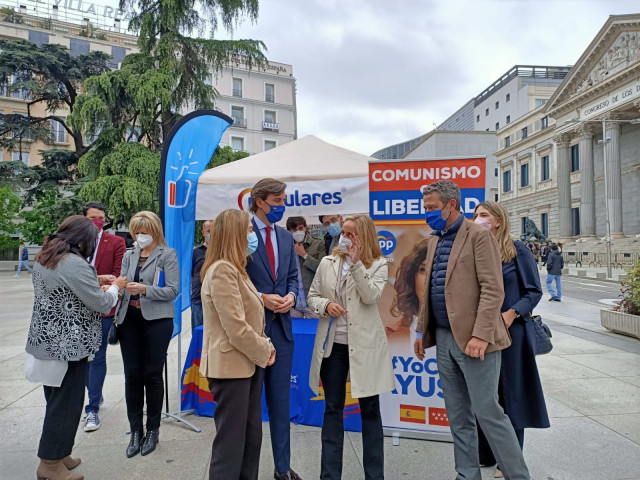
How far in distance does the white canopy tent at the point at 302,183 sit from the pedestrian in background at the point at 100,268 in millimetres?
998

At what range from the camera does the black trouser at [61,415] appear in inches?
113

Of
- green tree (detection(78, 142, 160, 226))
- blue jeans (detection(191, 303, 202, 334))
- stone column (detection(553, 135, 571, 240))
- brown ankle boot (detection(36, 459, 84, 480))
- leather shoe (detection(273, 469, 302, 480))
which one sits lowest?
leather shoe (detection(273, 469, 302, 480))

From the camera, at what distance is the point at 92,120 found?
55.6ft

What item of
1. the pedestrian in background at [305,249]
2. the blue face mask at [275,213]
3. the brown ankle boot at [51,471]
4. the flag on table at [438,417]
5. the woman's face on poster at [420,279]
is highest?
the blue face mask at [275,213]

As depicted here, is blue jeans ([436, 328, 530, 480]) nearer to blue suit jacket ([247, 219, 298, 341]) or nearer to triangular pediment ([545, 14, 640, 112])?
blue suit jacket ([247, 219, 298, 341])

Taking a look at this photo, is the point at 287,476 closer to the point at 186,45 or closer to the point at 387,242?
the point at 387,242

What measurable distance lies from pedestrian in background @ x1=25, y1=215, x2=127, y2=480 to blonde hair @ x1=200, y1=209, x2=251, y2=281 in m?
0.88

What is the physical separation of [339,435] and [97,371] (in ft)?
8.01

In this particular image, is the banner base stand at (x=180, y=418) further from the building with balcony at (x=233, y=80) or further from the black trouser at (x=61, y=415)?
the building with balcony at (x=233, y=80)

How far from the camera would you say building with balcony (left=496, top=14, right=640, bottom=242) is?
3462cm

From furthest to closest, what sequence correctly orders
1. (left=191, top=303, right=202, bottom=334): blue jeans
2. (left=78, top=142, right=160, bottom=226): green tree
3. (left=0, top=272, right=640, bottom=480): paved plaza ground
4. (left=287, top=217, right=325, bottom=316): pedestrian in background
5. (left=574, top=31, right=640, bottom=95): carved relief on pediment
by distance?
(left=574, top=31, right=640, bottom=95): carved relief on pediment
(left=78, top=142, right=160, bottom=226): green tree
(left=191, top=303, right=202, bottom=334): blue jeans
(left=287, top=217, right=325, bottom=316): pedestrian in background
(left=0, top=272, right=640, bottom=480): paved plaza ground

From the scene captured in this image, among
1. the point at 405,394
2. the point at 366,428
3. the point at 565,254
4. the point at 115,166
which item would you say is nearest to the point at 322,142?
the point at 405,394

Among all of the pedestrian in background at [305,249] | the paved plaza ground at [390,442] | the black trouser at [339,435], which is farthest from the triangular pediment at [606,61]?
the black trouser at [339,435]

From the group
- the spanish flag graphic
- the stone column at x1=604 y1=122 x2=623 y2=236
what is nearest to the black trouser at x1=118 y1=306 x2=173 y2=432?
the spanish flag graphic
